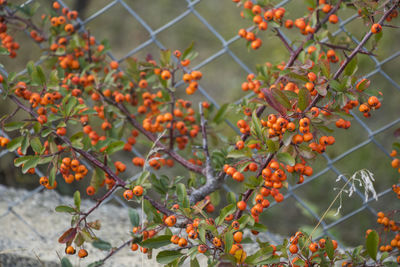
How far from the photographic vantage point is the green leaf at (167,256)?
45.4 inches

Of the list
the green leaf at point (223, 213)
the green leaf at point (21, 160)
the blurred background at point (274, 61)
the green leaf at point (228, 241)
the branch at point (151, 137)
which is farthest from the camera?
the blurred background at point (274, 61)

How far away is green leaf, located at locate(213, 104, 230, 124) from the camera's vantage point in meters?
1.72

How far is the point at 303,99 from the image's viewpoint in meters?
1.15

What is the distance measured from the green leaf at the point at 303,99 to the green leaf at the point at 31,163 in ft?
2.47

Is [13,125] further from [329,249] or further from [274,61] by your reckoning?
[274,61]

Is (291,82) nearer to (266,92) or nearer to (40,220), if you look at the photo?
(266,92)

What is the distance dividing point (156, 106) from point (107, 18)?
2453 mm

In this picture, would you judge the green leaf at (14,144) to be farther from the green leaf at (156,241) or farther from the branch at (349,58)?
the branch at (349,58)

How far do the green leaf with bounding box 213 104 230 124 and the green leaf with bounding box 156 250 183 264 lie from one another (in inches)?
26.7

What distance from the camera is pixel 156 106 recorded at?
172cm

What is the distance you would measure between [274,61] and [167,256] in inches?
67.9

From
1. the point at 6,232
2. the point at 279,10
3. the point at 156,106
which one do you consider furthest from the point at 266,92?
the point at 6,232

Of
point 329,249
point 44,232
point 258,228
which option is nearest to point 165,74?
point 258,228

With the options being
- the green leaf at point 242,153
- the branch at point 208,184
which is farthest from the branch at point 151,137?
the green leaf at point 242,153
